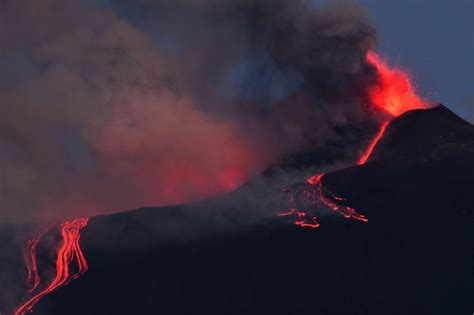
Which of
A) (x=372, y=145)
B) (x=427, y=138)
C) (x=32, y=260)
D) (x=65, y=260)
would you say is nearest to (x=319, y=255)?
(x=427, y=138)

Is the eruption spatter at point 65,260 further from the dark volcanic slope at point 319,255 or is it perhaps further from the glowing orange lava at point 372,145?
the glowing orange lava at point 372,145

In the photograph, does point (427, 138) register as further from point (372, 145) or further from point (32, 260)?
point (32, 260)


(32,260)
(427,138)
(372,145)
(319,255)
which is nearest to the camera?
(319,255)

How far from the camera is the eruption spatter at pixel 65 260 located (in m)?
26.5

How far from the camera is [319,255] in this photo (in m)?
26.4

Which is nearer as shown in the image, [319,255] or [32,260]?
[319,255]

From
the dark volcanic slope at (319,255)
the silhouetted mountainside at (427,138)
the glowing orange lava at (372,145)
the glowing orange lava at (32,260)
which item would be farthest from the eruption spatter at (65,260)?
the silhouetted mountainside at (427,138)

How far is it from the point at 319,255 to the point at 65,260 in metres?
8.59

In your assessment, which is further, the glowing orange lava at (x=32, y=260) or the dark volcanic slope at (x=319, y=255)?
the glowing orange lava at (x=32, y=260)

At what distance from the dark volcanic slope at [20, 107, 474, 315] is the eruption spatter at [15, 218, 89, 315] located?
35 centimetres

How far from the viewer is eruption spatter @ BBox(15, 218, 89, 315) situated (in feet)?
87.0

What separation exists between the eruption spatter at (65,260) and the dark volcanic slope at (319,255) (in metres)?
0.35

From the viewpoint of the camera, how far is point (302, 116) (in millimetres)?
36875

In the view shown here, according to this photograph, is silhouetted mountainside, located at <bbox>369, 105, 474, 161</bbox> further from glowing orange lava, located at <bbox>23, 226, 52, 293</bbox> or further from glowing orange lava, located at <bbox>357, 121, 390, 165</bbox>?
glowing orange lava, located at <bbox>23, 226, 52, 293</bbox>
